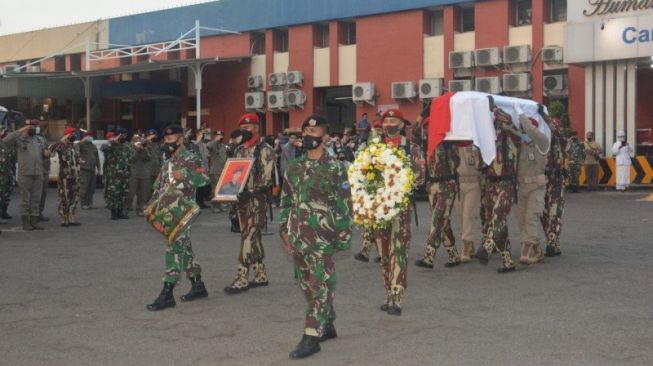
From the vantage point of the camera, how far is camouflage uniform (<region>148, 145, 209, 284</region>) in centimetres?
800

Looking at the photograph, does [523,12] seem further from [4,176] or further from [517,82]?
[4,176]

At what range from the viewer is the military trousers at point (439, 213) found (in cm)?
1021

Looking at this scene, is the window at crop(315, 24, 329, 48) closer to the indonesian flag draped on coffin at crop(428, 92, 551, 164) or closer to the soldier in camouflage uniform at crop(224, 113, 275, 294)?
the indonesian flag draped on coffin at crop(428, 92, 551, 164)

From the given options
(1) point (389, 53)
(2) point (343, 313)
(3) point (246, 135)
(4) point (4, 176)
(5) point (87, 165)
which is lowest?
(2) point (343, 313)

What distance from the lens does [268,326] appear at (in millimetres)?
7188

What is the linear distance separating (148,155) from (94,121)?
75.3ft

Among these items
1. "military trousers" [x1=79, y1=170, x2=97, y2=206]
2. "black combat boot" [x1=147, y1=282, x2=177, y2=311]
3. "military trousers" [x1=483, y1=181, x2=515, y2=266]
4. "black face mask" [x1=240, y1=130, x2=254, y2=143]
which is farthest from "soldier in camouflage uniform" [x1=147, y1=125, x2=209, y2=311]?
"military trousers" [x1=79, y1=170, x2=97, y2=206]

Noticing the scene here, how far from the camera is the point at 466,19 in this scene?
1156 inches

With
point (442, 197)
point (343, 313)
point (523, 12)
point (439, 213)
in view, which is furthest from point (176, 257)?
point (523, 12)

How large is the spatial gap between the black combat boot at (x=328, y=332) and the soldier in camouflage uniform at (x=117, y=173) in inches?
444

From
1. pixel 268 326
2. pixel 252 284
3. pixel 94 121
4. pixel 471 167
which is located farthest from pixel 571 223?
pixel 94 121

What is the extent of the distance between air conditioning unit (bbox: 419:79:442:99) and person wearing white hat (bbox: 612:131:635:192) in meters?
7.14

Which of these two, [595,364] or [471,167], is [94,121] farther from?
[595,364]

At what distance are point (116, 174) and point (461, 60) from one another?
48.9 ft
